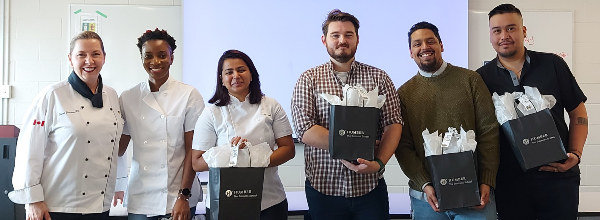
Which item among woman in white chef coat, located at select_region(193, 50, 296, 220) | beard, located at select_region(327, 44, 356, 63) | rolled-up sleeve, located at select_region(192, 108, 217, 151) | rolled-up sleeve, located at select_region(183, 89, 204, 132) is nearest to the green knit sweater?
beard, located at select_region(327, 44, 356, 63)

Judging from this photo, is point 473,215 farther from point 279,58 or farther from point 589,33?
point 589,33

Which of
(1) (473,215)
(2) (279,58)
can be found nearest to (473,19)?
(2) (279,58)

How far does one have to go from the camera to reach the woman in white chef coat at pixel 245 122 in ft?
6.80

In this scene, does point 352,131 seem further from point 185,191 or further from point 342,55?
point 185,191

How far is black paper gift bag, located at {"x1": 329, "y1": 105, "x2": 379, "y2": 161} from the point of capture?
6.06 ft

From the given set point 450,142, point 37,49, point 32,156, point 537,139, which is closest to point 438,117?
point 450,142

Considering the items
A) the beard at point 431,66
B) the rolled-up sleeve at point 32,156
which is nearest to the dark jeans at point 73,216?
the rolled-up sleeve at point 32,156

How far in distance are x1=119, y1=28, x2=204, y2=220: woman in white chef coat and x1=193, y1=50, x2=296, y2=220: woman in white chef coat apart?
171 millimetres

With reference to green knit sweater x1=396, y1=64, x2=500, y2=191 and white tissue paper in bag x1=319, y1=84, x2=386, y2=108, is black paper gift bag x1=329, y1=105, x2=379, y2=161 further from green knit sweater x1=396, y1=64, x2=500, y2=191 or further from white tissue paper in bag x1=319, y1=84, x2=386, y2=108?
green knit sweater x1=396, y1=64, x2=500, y2=191

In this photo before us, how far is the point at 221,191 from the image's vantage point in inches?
70.4

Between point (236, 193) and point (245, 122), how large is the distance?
417 mm

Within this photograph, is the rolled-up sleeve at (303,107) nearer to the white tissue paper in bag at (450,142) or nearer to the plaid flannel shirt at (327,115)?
the plaid flannel shirt at (327,115)

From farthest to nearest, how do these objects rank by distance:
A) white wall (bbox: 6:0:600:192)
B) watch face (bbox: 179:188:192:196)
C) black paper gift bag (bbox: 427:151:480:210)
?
white wall (bbox: 6:0:600:192) < watch face (bbox: 179:188:192:196) < black paper gift bag (bbox: 427:151:480:210)

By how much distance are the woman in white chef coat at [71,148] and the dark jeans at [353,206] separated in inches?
43.3
